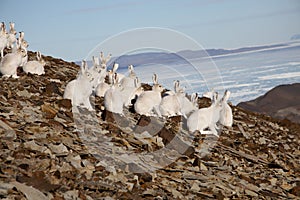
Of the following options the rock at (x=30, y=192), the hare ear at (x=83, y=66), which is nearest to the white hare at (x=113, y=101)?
the hare ear at (x=83, y=66)

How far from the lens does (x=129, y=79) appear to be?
650 inches

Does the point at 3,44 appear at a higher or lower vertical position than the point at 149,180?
higher

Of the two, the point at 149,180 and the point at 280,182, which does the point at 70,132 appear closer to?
the point at 149,180

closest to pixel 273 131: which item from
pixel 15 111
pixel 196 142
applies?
pixel 196 142

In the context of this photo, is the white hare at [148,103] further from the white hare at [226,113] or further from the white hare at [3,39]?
the white hare at [3,39]

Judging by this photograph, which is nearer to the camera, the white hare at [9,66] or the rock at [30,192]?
the rock at [30,192]

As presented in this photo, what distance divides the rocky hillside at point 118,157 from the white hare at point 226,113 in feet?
0.85

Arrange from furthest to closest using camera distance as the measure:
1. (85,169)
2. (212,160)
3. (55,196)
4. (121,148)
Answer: (212,160)
(121,148)
(85,169)
(55,196)

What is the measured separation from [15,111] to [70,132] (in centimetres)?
142

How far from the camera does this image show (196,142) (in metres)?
12.4

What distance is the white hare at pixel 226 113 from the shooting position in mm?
14297

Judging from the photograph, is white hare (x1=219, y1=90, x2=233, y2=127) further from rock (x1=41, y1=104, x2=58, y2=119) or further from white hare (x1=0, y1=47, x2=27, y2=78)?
white hare (x1=0, y1=47, x2=27, y2=78)

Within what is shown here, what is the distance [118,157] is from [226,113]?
17.8 feet

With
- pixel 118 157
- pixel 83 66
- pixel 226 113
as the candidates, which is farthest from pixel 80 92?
pixel 226 113
